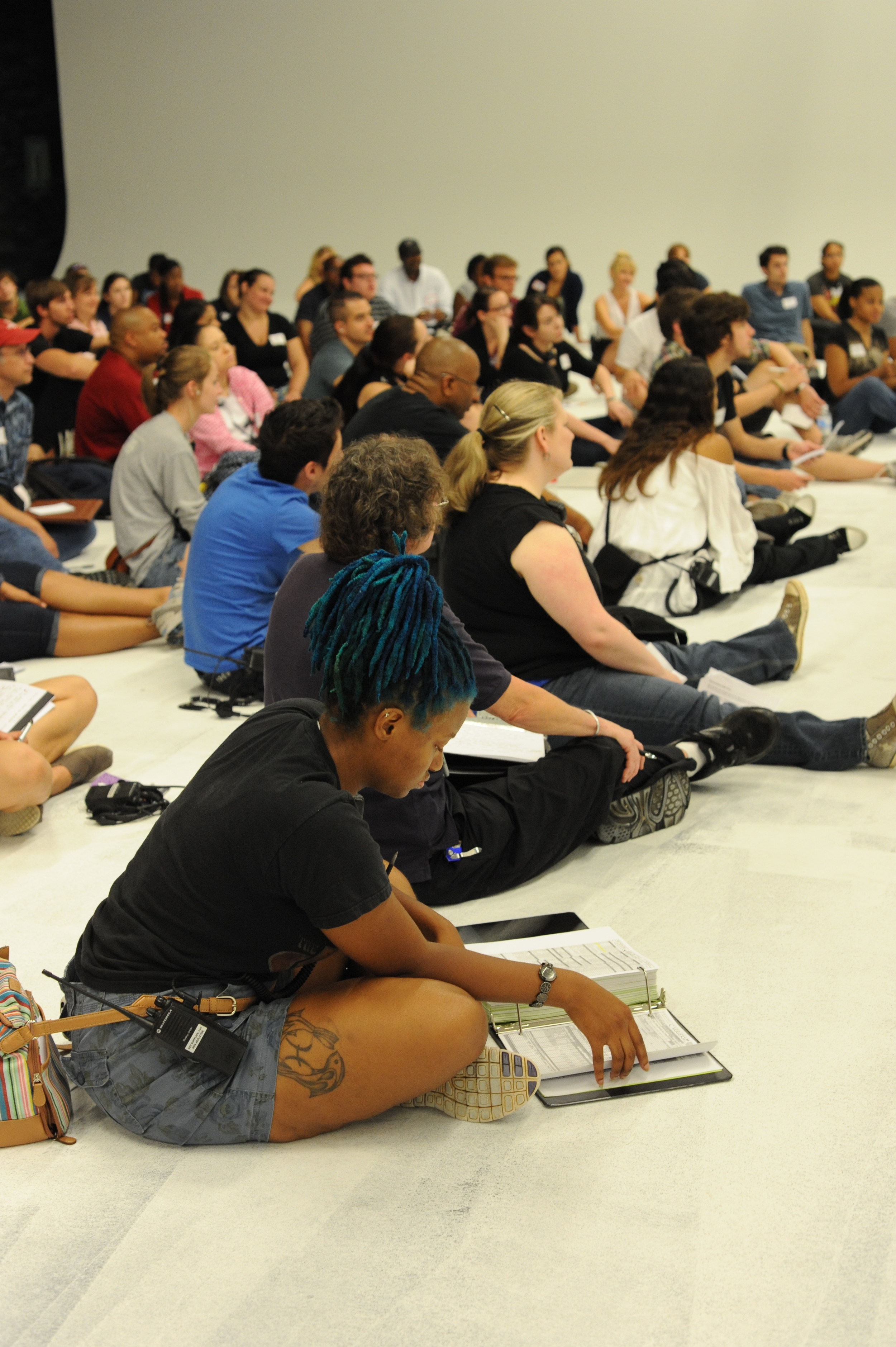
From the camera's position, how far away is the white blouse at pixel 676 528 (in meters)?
3.97

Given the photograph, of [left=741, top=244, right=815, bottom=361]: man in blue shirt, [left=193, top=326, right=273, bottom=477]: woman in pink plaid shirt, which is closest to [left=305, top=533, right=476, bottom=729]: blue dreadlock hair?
[left=193, top=326, right=273, bottom=477]: woman in pink plaid shirt

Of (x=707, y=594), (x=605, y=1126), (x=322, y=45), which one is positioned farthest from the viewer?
(x=322, y=45)

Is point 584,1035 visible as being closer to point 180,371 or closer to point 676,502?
point 676,502

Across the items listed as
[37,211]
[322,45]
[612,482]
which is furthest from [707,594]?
[37,211]

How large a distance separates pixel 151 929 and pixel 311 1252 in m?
0.44

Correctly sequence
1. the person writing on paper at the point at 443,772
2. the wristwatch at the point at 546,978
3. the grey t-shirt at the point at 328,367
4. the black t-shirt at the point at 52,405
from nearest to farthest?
the wristwatch at the point at 546,978 → the person writing on paper at the point at 443,772 → the grey t-shirt at the point at 328,367 → the black t-shirt at the point at 52,405

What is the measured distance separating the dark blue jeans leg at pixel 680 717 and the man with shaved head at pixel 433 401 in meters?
1.57

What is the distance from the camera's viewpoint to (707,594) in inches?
170

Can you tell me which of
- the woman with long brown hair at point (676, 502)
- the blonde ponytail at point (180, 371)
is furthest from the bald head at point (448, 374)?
the blonde ponytail at point (180, 371)

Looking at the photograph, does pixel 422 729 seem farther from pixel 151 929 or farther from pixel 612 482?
pixel 612 482

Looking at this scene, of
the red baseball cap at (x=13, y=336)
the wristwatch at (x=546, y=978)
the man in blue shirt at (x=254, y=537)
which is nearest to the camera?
the wristwatch at (x=546, y=978)

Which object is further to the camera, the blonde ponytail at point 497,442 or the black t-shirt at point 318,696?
the blonde ponytail at point 497,442

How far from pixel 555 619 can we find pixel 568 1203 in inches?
57.7

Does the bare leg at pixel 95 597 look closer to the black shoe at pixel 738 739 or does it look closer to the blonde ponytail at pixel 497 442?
the blonde ponytail at pixel 497 442
